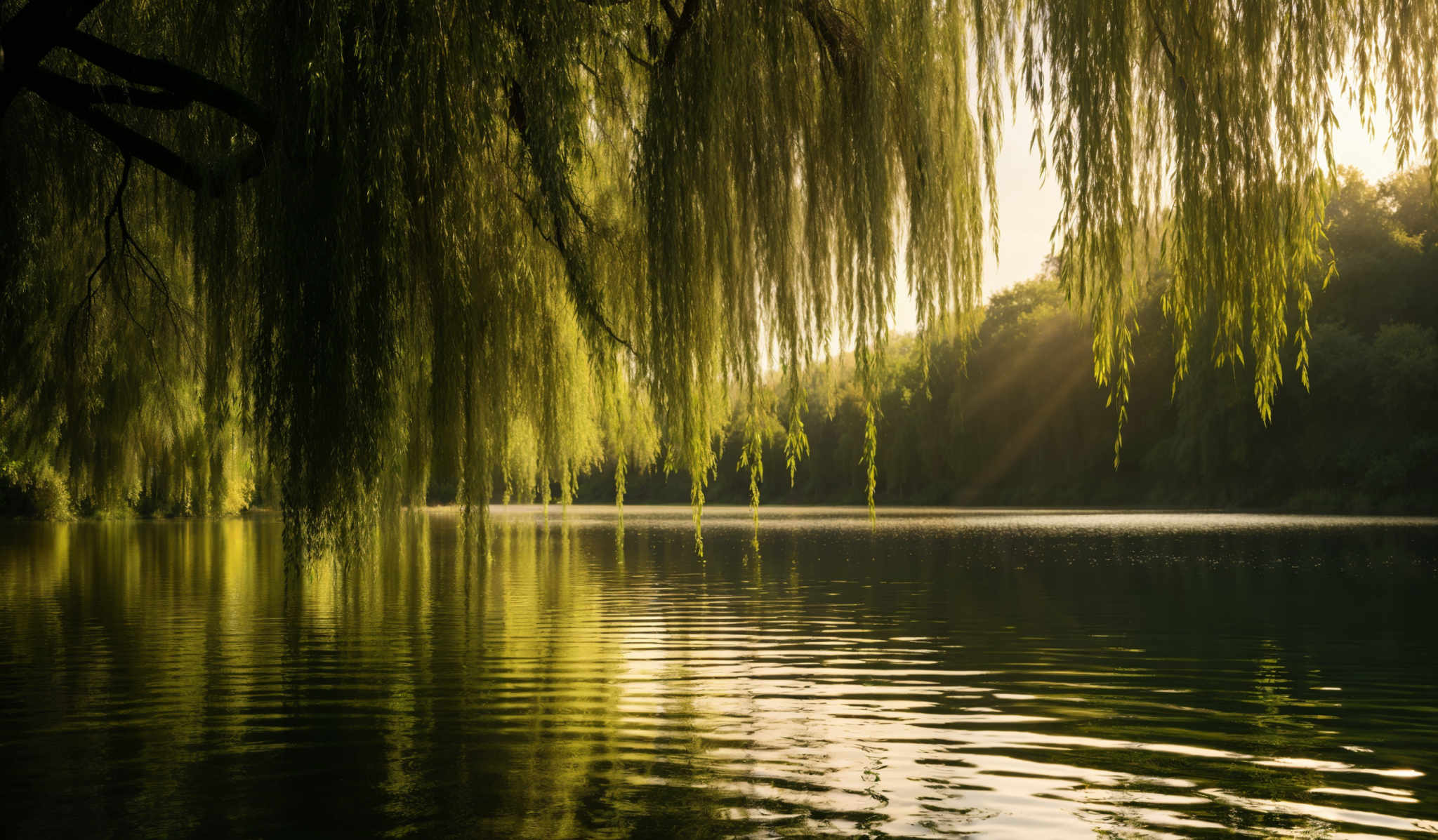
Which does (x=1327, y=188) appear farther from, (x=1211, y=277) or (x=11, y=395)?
(x=11, y=395)

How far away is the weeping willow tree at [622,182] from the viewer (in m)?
4.29

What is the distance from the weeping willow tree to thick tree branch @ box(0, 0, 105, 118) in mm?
12

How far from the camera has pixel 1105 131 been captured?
172 inches

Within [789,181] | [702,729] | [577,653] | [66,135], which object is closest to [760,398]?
[789,181]

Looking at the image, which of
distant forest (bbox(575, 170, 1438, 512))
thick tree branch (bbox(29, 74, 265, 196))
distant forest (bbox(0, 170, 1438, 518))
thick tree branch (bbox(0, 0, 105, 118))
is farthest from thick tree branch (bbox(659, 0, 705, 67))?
distant forest (bbox(575, 170, 1438, 512))

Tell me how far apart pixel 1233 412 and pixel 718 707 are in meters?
44.0

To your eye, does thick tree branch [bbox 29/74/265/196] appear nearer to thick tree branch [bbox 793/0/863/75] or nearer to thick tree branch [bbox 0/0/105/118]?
thick tree branch [bbox 0/0/105/118]

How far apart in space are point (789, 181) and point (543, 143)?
969mm

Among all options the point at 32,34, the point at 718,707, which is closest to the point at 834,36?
the point at 32,34

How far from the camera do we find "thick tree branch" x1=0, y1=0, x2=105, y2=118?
4680 millimetres

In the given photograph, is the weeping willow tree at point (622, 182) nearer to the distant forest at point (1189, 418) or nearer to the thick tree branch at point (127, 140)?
the thick tree branch at point (127, 140)

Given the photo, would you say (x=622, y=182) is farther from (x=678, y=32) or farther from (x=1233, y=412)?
(x=1233, y=412)

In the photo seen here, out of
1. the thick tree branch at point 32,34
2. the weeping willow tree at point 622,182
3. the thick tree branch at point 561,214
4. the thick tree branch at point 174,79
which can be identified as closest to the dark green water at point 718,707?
the weeping willow tree at point 622,182

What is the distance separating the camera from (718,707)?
6.70 metres
